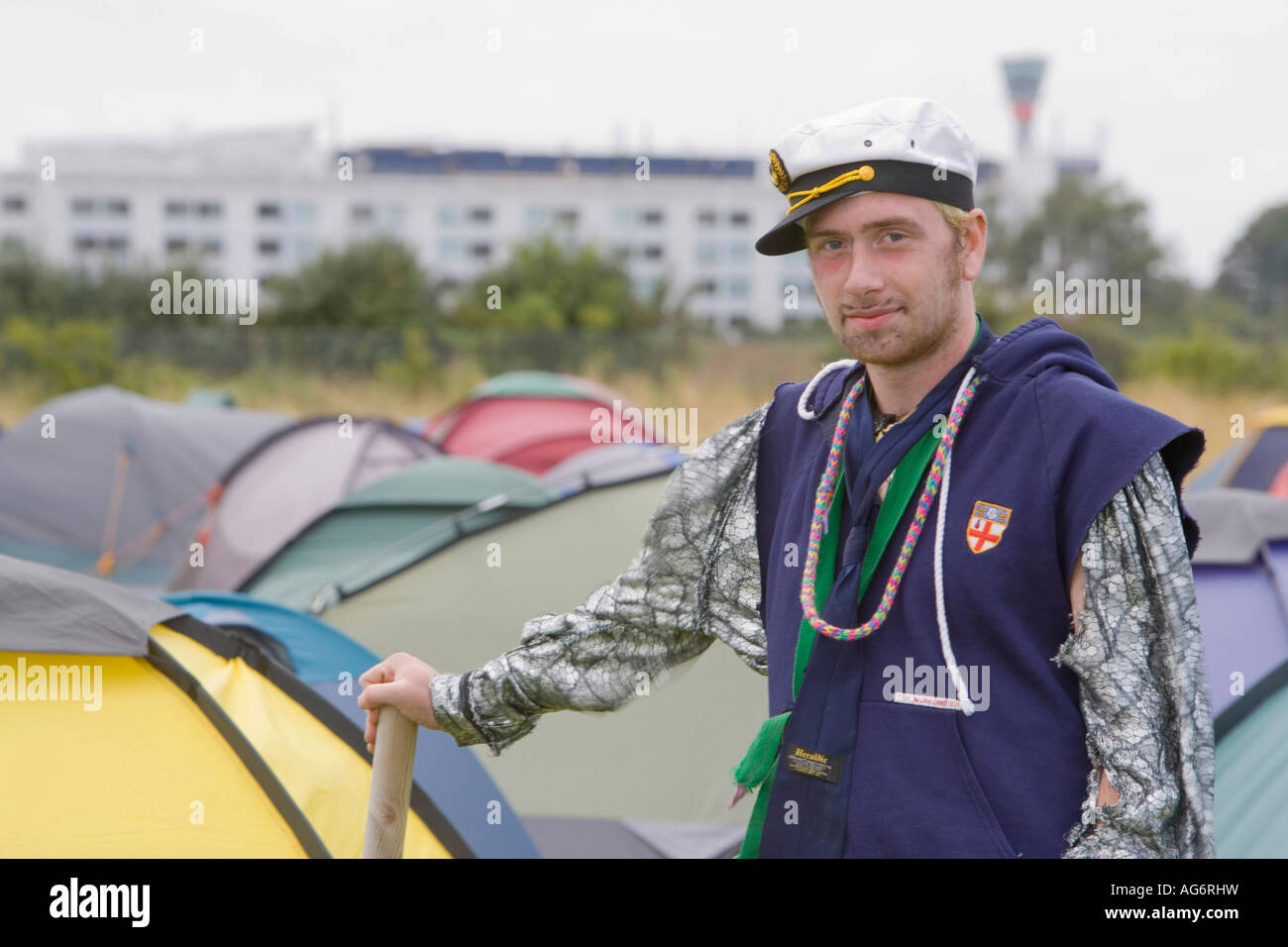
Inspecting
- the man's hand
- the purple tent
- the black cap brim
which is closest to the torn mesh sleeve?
the black cap brim

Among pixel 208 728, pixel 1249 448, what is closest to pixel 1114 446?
pixel 208 728

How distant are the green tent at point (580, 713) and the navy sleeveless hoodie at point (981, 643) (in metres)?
1.93

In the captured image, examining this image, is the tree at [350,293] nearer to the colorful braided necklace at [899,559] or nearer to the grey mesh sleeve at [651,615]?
the grey mesh sleeve at [651,615]

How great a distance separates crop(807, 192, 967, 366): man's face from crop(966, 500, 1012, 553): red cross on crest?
20cm

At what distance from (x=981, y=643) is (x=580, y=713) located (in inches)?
88.7

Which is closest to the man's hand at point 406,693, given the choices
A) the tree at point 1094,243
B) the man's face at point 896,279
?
the man's face at point 896,279

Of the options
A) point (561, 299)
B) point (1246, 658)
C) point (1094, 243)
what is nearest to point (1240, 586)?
point (1246, 658)

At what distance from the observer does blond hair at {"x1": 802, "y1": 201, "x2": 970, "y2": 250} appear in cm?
139

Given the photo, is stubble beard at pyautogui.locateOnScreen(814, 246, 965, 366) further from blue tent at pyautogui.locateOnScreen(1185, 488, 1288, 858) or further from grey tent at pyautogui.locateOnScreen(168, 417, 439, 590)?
grey tent at pyautogui.locateOnScreen(168, 417, 439, 590)

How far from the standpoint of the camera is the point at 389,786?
1.61 metres

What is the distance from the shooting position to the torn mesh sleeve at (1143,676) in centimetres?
122

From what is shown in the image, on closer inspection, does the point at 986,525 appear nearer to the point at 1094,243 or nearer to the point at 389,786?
the point at 389,786

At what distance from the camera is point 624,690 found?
164cm
